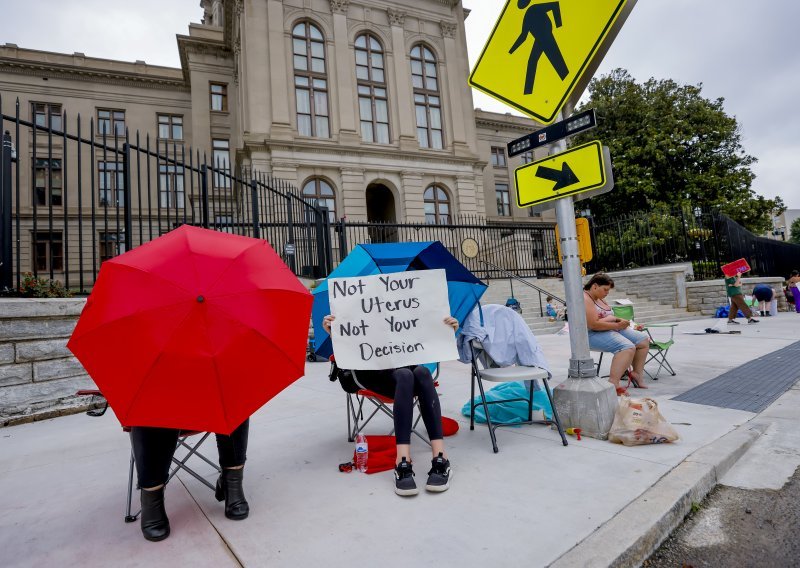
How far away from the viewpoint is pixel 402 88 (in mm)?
25922

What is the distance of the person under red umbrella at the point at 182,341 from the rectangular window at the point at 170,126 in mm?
32205

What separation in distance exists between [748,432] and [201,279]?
13.2 feet

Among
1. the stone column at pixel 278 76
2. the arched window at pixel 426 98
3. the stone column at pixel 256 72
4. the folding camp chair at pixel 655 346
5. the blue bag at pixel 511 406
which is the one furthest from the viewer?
the arched window at pixel 426 98

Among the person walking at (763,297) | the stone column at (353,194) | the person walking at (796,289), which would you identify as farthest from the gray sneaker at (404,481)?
the stone column at (353,194)

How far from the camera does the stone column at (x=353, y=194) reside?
23811mm

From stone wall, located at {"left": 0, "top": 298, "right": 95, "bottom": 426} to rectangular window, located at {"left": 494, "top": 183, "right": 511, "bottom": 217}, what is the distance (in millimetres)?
34391

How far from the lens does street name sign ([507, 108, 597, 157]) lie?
345 cm

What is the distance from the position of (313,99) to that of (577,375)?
23.8 m

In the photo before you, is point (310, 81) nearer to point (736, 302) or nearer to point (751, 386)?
point (736, 302)

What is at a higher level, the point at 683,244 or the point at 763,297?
the point at 683,244

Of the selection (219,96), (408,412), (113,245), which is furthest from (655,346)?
(219,96)

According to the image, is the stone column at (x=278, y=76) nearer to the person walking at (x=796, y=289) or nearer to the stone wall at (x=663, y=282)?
the stone wall at (x=663, y=282)

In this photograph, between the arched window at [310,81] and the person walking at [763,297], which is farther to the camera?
the arched window at [310,81]

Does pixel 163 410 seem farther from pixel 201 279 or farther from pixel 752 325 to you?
pixel 752 325
